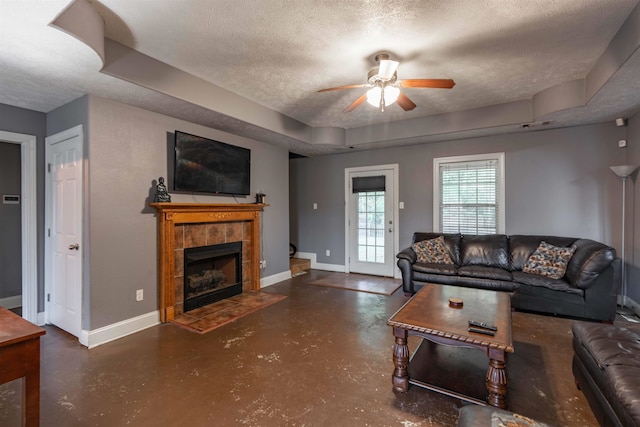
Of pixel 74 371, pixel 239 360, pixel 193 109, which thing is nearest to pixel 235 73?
pixel 193 109

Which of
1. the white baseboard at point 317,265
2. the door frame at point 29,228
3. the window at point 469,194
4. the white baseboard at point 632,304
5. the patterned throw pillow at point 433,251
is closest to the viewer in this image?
the door frame at point 29,228

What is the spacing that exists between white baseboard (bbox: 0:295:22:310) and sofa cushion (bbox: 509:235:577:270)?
6.66 meters

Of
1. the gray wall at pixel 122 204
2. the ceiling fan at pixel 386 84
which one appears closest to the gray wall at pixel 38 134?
the gray wall at pixel 122 204

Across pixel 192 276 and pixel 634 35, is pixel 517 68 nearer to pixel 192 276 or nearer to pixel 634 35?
pixel 634 35

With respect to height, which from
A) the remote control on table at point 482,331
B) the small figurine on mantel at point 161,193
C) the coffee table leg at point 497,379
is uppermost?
the small figurine on mantel at point 161,193

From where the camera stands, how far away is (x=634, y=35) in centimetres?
214

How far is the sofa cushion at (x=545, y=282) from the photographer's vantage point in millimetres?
3403

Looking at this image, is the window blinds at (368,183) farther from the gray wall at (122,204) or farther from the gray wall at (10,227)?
the gray wall at (10,227)

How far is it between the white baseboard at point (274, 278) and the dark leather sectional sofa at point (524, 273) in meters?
2.14

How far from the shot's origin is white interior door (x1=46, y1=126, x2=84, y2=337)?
2.99 metres

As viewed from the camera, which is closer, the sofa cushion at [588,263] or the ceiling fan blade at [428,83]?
the ceiling fan blade at [428,83]

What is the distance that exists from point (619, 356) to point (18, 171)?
640 centimetres

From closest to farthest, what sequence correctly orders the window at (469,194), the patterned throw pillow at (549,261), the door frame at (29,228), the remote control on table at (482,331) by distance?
the remote control on table at (482,331) → the door frame at (29,228) → the patterned throw pillow at (549,261) → the window at (469,194)

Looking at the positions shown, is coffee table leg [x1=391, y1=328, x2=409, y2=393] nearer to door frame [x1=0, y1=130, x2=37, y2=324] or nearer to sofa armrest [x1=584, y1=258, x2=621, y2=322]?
sofa armrest [x1=584, y1=258, x2=621, y2=322]
